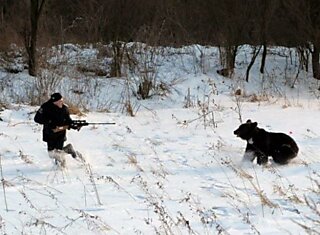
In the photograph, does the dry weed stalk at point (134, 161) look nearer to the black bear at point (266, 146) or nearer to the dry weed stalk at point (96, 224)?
the black bear at point (266, 146)

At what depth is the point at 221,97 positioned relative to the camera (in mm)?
15594

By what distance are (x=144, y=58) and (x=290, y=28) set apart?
545 centimetres

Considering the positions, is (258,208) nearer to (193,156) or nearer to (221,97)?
(193,156)

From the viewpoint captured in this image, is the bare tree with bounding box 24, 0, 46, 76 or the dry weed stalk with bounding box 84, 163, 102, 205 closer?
the dry weed stalk with bounding box 84, 163, 102, 205

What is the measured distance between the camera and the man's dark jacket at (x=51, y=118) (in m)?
7.85

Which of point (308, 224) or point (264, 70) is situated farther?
point (264, 70)

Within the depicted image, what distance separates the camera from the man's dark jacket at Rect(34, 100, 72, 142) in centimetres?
785

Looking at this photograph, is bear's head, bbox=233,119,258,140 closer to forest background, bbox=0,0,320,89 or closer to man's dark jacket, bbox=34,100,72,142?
man's dark jacket, bbox=34,100,72,142

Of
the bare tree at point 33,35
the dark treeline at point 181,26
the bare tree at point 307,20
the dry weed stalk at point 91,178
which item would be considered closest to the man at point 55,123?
the dry weed stalk at point 91,178

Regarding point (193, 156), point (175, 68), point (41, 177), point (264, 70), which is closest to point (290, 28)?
point (264, 70)

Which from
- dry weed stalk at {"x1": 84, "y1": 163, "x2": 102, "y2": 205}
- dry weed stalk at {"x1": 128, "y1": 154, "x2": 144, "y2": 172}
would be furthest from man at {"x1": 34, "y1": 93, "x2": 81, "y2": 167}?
dry weed stalk at {"x1": 128, "y1": 154, "x2": 144, "y2": 172}

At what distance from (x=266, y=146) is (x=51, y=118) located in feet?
10.5

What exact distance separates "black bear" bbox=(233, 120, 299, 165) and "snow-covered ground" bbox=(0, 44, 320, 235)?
0.15 metres

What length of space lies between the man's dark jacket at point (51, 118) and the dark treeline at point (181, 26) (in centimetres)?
889
